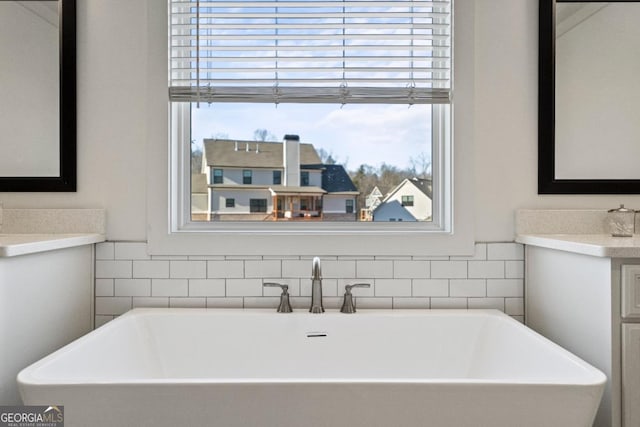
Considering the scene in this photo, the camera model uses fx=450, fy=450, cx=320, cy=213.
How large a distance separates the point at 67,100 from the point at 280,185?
956 millimetres

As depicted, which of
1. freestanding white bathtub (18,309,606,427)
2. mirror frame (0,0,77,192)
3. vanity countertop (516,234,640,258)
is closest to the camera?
freestanding white bathtub (18,309,606,427)

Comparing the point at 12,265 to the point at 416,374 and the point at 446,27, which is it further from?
the point at 446,27

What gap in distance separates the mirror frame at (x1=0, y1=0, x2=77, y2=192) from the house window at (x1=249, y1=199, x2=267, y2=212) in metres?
0.74

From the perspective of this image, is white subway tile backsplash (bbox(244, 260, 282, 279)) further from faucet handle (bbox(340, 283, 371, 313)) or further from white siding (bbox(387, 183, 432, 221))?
white siding (bbox(387, 183, 432, 221))

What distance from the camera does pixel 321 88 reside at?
6.40 ft

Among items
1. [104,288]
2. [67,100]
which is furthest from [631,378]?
[67,100]

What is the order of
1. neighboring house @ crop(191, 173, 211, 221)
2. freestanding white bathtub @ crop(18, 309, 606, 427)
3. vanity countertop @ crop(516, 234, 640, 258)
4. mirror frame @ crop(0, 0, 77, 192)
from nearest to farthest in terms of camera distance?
freestanding white bathtub @ crop(18, 309, 606, 427) < vanity countertop @ crop(516, 234, 640, 258) < mirror frame @ crop(0, 0, 77, 192) < neighboring house @ crop(191, 173, 211, 221)

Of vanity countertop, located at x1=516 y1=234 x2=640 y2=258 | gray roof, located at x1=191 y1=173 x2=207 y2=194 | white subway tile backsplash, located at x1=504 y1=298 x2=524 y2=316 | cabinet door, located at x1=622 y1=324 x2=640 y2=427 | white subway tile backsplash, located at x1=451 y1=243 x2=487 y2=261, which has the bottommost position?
cabinet door, located at x1=622 y1=324 x2=640 y2=427

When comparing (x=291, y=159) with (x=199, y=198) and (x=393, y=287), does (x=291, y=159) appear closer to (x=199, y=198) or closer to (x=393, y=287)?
(x=199, y=198)

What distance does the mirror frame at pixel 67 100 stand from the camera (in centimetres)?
187

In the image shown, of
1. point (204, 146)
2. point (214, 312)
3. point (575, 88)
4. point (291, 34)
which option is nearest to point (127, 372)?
point (214, 312)

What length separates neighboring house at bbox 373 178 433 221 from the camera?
2.05m

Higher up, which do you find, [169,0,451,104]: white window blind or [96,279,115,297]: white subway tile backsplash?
[169,0,451,104]: white window blind

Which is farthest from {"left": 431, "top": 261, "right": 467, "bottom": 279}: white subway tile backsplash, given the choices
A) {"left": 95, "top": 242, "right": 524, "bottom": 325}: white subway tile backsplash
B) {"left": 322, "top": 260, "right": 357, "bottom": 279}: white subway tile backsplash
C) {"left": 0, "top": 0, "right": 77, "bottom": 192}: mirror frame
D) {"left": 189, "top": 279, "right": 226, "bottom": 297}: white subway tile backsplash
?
{"left": 0, "top": 0, "right": 77, "bottom": 192}: mirror frame
